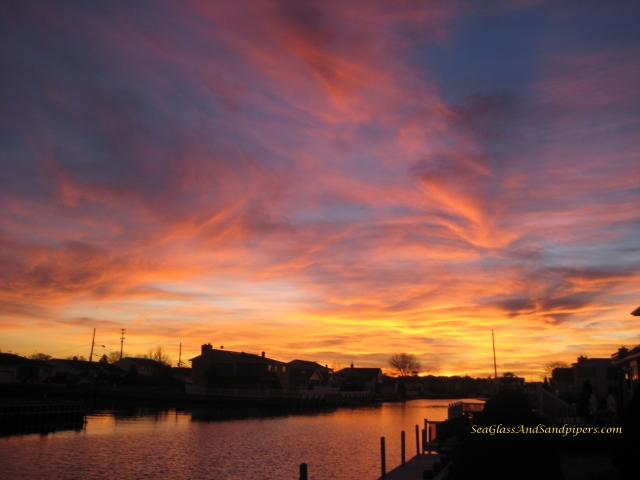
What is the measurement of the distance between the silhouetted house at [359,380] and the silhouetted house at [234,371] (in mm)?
42309

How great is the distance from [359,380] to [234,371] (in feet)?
204

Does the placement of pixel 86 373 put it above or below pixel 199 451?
above

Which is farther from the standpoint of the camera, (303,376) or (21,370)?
(303,376)

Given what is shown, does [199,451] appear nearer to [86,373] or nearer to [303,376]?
[303,376]

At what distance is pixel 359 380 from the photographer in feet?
538

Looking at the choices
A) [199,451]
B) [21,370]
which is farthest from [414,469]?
[21,370]

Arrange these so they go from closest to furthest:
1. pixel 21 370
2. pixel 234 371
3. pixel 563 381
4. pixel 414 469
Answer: pixel 414 469 < pixel 563 381 < pixel 234 371 < pixel 21 370

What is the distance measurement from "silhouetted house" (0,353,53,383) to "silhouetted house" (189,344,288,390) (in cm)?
3522

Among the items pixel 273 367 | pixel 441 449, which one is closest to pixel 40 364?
pixel 273 367

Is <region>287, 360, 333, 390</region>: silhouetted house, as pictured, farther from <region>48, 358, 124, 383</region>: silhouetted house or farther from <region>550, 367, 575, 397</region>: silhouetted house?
<region>550, 367, 575, 397</region>: silhouetted house

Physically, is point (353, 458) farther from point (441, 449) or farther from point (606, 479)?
point (606, 479)

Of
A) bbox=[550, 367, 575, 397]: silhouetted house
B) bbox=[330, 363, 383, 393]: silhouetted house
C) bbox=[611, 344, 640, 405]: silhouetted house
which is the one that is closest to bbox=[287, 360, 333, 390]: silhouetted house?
bbox=[330, 363, 383, 393]: silhouetted house

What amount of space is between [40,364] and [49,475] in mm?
106562

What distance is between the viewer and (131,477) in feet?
104
